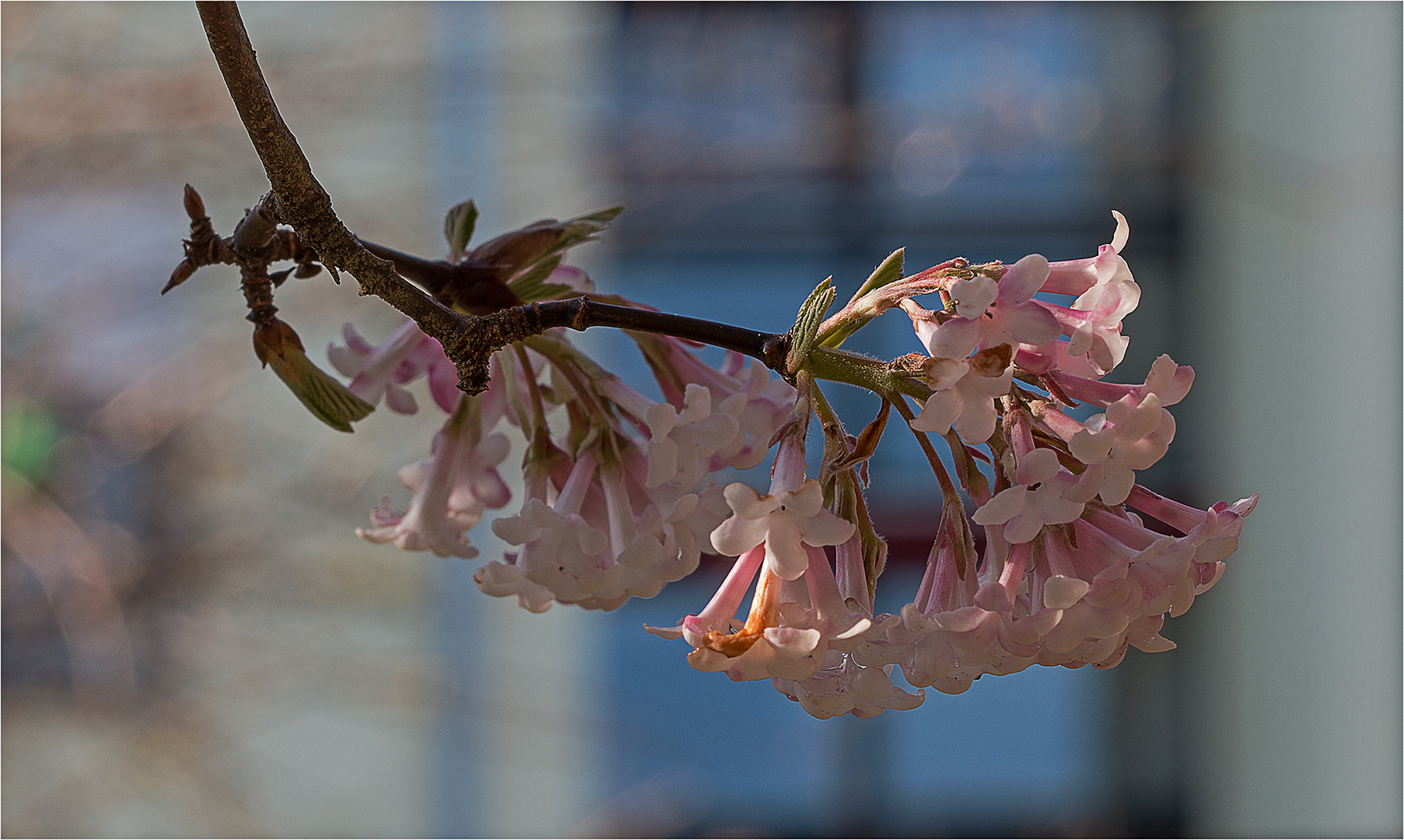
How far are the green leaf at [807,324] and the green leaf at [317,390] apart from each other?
0.13 metres

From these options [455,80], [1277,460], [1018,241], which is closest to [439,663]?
[455,80]

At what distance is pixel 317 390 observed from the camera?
1.01 ft

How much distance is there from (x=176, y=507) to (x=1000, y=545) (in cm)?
156

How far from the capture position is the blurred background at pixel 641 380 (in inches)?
60.7

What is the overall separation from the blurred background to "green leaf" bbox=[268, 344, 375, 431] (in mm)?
1347

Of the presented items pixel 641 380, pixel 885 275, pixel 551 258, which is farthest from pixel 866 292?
pixel 641 380

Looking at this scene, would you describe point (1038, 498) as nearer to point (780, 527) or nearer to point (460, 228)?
point (780, 527)

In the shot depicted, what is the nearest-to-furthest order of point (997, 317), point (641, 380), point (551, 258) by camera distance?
point (997, 317)
point (551, 258)
point (641, 380)

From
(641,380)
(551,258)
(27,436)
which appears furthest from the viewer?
(641,380)

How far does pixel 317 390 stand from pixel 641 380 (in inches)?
Answer: 54.4

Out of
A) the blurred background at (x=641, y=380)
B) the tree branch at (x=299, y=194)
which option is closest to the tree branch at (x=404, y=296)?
the tree branch at (x=299, y=194)

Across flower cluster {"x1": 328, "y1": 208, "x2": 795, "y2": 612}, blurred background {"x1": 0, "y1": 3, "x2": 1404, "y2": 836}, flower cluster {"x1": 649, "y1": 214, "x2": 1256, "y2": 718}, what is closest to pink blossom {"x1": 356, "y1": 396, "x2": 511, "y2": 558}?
flower cluster {"x1": 328, "y1": 208, "x2": 795, "y2": 612}

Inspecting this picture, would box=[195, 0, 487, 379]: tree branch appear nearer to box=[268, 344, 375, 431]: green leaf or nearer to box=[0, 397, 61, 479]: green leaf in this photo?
box=[268, 344, 375, 431]: green leaf

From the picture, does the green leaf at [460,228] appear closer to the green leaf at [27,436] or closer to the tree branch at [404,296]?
the tree branch at [404,296]
